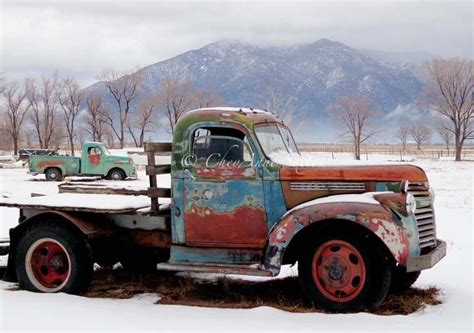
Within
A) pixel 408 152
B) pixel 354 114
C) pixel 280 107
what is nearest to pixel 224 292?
pixel 280 107

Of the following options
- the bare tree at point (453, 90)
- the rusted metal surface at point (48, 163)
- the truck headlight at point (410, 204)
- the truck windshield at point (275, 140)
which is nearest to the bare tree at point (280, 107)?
the rusted metal surface at point (48, 163)

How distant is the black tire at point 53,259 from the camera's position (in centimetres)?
642

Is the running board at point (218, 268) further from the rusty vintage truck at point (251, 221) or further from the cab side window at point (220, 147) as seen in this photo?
the cab side window at point (220, 147)

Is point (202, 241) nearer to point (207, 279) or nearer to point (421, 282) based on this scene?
point (207, 279)

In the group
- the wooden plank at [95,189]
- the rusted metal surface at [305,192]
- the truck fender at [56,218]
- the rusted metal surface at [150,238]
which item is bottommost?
the rusted metal surface at [150,238]

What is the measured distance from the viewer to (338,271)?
571 centimetres

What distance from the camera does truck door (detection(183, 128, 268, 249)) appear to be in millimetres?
6199

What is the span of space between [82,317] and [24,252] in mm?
1624

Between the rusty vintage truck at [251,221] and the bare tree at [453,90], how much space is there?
55900 millimetres

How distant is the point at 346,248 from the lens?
5.72m

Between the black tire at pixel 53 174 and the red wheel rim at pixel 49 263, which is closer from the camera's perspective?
the red wheel rim at pixel 49 263

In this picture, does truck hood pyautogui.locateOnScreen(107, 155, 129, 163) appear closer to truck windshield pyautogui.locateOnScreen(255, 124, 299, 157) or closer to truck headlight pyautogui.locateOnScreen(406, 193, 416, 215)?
truck windshield pyautogui.locateOnScreen(255, 124, 299, 157)

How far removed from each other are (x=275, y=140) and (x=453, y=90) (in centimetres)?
5748

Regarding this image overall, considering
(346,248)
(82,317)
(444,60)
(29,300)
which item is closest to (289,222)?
(346,248)
